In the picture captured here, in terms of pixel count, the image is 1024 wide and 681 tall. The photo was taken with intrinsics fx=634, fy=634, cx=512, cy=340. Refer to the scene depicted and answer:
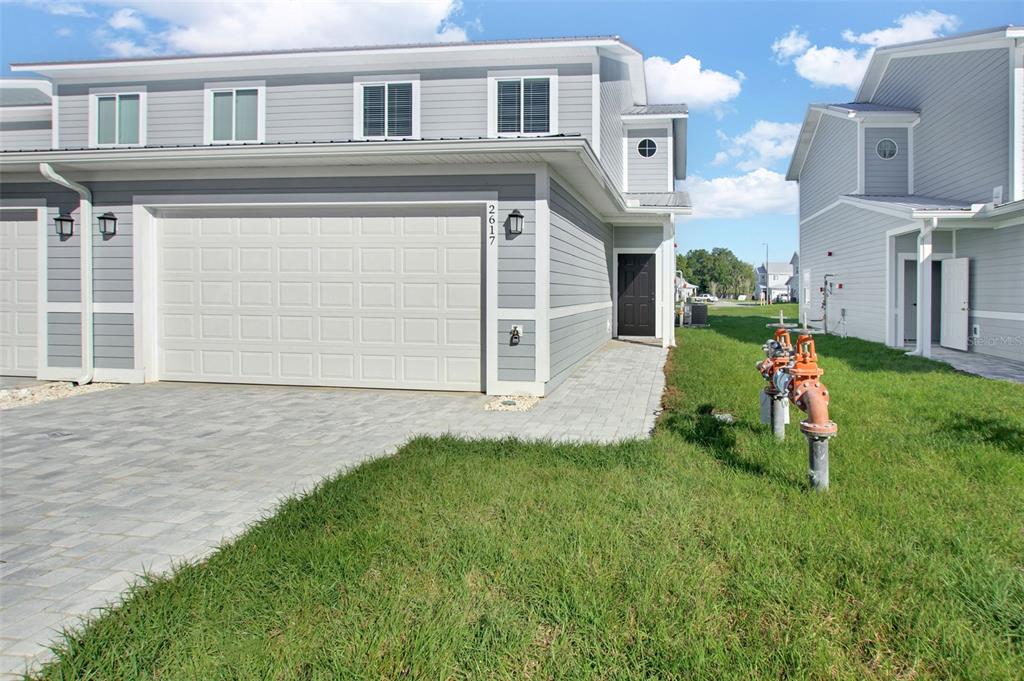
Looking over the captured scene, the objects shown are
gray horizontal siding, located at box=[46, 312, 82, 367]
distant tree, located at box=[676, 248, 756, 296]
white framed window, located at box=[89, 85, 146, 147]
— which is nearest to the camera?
gray horizontal siding, located at box=[46, 312, 82, 367]

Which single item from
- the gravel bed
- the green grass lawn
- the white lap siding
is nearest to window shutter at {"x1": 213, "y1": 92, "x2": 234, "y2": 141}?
the gravel bed

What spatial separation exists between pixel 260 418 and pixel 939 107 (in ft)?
52.0

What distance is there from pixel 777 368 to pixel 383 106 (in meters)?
10.7

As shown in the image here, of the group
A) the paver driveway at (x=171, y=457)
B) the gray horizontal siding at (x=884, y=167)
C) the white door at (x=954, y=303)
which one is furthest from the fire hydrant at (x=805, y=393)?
the gray horizontal siding at (x=884, y=167)

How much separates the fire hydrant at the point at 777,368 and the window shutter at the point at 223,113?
12.3 meters

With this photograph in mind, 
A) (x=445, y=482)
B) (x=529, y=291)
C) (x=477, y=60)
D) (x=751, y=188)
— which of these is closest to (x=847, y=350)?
(x=529, y=291)

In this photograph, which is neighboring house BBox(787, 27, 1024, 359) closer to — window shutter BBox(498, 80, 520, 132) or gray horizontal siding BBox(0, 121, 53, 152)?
window shutter BBox(498, 80, 520, 132)

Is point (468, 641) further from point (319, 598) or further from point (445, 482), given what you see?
point (445, 482)

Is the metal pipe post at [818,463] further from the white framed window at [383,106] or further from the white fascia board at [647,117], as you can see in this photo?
the white fascia board at [647,117]

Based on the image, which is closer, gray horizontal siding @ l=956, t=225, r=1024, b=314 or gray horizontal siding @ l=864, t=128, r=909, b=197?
gray horizontal siding @ l=956, t=225, r=1024, b=314

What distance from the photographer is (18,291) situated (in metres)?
9.41

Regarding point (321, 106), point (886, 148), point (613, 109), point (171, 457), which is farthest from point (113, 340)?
point (886, 148)

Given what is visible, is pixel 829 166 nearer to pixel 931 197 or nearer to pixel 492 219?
pixel 931 197

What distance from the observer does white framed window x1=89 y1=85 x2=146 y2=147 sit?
13.5 m
